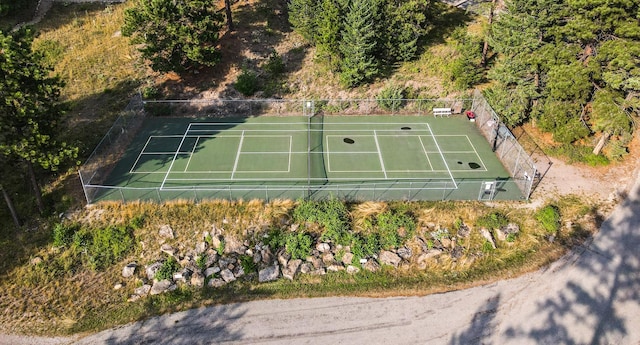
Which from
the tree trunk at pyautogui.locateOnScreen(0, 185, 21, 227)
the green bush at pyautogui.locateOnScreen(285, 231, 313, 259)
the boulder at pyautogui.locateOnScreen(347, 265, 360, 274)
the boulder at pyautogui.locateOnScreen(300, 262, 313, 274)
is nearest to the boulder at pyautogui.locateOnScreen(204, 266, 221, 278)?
the green bush at pyautogui.locateOnScreen(285, 231, 313, 259)

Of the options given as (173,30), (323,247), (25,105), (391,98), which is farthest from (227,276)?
(173,30)

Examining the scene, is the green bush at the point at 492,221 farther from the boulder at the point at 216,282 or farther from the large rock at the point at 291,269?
the boulder at the point at 216,282

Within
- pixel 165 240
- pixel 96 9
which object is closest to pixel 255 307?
pixel 165 240

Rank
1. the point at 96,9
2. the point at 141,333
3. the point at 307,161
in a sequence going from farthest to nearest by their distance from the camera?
the point at 96,9
the point at 307,161
the point at 141,333

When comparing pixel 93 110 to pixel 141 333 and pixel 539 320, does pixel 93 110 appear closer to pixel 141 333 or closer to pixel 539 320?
pixel 141 333

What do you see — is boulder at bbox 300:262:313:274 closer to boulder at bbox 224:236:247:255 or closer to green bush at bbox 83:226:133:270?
boulder at bbox 224:236:247:255

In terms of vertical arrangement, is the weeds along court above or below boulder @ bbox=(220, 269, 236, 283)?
above

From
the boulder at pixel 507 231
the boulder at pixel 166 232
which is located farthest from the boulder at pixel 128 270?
the boulder at pixel 507 231
